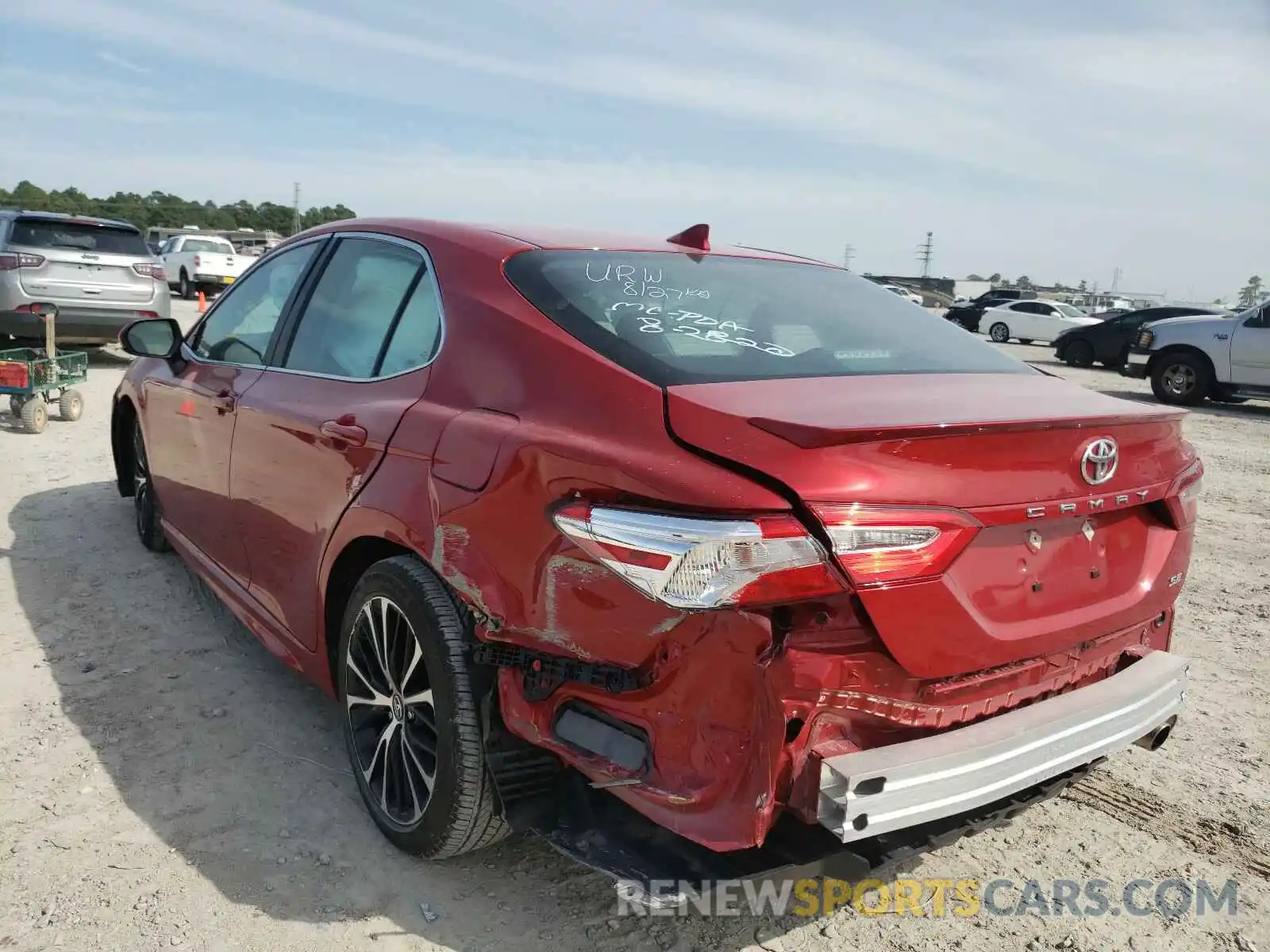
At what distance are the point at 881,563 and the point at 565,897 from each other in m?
1.35

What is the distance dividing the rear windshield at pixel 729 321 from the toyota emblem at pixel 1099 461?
506 mm

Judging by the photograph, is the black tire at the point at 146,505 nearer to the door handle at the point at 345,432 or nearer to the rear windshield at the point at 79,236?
the door handle at the point at 345,432

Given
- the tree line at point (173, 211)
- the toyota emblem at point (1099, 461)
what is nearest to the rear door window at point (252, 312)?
the toyota emblem at point (1099, 461)

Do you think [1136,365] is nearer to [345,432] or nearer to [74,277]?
[74,277]

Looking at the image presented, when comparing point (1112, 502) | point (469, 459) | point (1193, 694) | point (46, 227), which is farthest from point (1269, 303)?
point (46, 227)

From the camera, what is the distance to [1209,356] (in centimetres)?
1379

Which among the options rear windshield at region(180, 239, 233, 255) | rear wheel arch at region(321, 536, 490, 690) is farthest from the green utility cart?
rear windshield at region(180, 239, 233, 255)

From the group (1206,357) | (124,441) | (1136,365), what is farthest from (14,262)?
(1136,365)

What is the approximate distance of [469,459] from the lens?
2359 mm

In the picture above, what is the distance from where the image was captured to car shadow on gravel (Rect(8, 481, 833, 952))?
8.18ft

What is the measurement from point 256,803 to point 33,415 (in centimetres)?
667

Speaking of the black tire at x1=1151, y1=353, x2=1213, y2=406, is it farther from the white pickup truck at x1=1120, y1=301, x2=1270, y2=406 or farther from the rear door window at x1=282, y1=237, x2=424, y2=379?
the rear door window at x1=282, y1=237, x2=424, y2=379

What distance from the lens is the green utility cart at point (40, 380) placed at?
8.01m

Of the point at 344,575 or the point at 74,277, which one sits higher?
the point at 74,277
